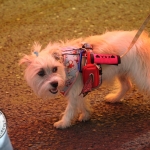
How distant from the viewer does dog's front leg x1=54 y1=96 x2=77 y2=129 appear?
94.5 inches

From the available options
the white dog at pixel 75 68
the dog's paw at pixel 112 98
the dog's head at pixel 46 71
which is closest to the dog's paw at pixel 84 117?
the white dog at pixel 75 68

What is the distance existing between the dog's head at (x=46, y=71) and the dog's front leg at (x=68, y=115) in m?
0.22

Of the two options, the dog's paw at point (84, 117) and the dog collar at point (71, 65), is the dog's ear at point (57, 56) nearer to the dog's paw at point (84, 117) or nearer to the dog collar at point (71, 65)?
the dog collar at point (71, 65)

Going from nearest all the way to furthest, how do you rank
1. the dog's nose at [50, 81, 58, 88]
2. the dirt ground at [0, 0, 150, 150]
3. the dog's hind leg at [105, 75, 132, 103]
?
the dog's nose at [50, 81, 58, 88], the dirt ground at [0, 0, 150, 150], the dog's hind leg at [105, 75, 132, 103]

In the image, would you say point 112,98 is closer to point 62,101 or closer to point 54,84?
point 62,101

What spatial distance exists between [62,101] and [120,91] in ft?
1.47

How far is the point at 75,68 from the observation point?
7.32 feet

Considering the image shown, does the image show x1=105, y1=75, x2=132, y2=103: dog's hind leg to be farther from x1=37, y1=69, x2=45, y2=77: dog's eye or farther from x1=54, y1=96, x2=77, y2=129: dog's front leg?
x1=37, y1=69, x2=45, y2=77: dog's eye

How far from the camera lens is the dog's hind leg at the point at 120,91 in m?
2.62

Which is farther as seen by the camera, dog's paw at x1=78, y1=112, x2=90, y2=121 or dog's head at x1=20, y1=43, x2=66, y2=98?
dog's paw at x1=78, y1=112, x2=90, y2=121

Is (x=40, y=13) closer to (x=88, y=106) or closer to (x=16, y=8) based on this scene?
(x=16, y=8)

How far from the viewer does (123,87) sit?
2650 millimetres

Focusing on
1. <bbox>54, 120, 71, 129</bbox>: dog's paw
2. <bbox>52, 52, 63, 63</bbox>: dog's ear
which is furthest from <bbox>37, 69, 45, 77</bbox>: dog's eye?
<bbox>54, 120, 71, 129</bbox>: dog's paw

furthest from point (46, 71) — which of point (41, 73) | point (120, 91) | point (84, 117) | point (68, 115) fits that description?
point (120, 91)
